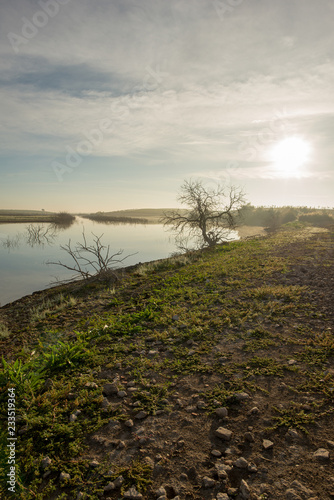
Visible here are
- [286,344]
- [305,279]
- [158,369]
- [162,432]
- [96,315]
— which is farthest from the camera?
[305,279]

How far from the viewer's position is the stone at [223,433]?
11.7ft

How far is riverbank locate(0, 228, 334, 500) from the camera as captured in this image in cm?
305

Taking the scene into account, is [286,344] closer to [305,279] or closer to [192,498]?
[192,498]

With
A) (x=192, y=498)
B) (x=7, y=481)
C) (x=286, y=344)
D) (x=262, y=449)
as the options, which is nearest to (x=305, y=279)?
(x=286, y=344)

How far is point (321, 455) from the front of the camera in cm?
320

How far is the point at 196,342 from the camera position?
6121 mm

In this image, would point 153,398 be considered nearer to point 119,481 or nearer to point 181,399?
point 181,399

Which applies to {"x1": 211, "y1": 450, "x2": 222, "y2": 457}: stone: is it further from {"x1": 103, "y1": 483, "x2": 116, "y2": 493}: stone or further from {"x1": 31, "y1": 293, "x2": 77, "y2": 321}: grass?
{"x1": 31, "y1": 293, "x2": 77, "y2": 321}: grass

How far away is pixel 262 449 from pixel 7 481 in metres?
2.91

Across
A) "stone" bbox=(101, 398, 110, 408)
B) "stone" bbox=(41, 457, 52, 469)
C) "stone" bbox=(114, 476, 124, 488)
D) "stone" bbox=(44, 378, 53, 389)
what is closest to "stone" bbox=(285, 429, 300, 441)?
"stone" bbox=(114, 476, 124, 488)

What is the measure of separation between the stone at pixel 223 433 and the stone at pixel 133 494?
1.22 meters

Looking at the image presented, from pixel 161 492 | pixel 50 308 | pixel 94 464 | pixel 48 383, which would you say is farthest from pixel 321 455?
pixel 50 308

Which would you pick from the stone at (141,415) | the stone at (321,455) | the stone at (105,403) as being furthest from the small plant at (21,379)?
the stone at (321,455)

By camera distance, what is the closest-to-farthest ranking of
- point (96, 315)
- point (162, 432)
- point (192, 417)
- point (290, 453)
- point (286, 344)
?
point (290, 453)
point (162, 432)
point (192, 417)
point (286, 344)
point (96, 315)
